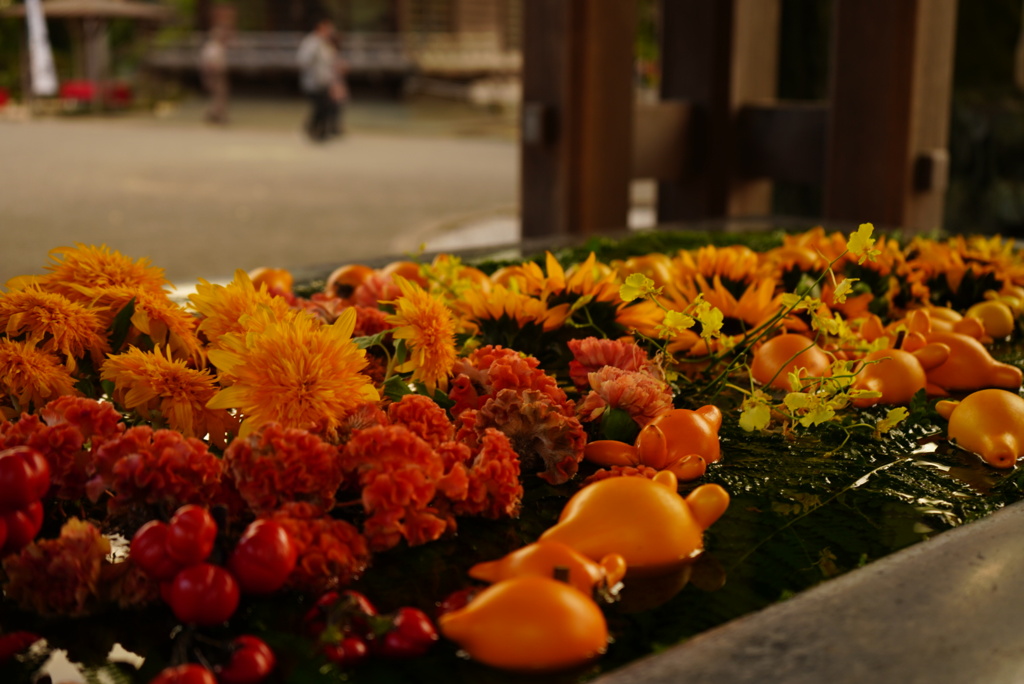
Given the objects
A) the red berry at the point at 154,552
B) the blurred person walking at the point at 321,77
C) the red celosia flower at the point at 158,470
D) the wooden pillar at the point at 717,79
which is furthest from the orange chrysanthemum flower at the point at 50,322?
the blurred person walking at the point at 321,77

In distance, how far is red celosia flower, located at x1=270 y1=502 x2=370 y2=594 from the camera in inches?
30.3

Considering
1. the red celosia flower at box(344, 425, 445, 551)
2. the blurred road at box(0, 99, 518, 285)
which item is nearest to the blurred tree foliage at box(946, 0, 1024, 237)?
the blurred road at box(0, 99, 518, 285)

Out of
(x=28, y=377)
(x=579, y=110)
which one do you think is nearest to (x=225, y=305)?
(x=28, y=377)

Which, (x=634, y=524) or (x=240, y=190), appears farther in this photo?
(x=240, y=190)

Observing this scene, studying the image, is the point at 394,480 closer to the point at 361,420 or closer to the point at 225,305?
the point at 361,420

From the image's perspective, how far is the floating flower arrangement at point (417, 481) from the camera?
0.72 metres

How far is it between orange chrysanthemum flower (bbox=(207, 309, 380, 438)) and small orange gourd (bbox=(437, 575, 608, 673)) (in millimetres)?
232

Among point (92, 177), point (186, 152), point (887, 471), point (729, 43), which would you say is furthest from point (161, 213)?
point (887, 471)

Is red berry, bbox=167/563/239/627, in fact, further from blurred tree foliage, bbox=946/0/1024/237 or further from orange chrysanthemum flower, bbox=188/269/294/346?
blurred tree foliage, bbox=946/0/1024/237

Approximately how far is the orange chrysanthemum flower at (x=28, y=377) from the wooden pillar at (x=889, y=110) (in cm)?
277

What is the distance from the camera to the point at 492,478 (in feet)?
2.93

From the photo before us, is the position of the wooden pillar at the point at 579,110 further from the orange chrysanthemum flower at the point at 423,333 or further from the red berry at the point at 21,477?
the red berry at the point at 21,477

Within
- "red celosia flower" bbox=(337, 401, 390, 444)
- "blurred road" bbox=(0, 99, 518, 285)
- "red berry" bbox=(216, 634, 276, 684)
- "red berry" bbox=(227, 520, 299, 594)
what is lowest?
"blurred road" bbox=(0, 99, 518, 285)

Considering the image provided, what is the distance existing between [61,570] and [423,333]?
392 mm
